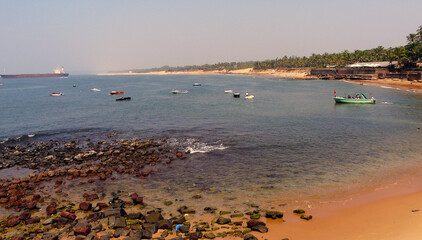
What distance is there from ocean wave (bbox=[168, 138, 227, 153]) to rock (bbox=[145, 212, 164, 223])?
18256 millimetres

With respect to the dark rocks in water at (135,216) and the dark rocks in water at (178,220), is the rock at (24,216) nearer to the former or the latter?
the dark rocks in water at (135,216)

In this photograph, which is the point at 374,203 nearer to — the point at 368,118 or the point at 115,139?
the point at 115,139

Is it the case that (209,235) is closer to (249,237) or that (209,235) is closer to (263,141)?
(249,237)

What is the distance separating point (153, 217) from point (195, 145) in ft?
71.5

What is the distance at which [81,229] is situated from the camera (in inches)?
753

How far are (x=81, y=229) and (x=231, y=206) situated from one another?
11566mm

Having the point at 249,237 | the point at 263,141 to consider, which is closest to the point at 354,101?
the point at 263,141

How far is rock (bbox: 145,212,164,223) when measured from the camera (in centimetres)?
2060

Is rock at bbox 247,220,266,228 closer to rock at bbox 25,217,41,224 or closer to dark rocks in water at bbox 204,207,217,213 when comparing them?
dark rocks in water at bbox 204,207,217,213

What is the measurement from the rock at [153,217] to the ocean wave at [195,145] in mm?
18256

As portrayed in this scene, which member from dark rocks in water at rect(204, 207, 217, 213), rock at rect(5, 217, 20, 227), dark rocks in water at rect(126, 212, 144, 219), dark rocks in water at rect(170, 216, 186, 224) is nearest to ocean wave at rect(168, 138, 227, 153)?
dark rocks in water at rect(204, 207, 217, 213)

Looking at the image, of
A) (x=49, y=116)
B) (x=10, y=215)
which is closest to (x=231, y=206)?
(x=10, y=215)

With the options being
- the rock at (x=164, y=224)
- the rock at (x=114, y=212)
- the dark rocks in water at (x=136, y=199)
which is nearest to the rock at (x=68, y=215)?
the rock at (x=114, y=212)

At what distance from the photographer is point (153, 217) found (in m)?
20.9
